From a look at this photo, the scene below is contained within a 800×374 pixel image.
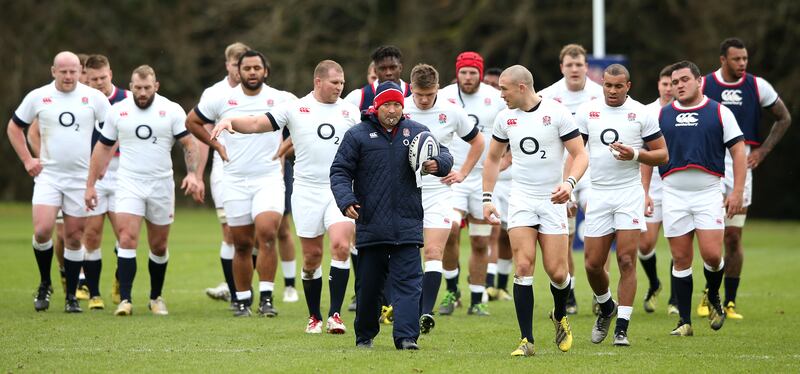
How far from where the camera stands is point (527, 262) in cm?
957

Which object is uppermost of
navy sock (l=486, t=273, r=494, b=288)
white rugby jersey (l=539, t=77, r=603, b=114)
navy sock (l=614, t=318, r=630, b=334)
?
white rugby jersey (l=539, t=77, r=603, b=114)

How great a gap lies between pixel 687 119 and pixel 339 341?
376 centimetres

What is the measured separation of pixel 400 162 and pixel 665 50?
24546 mm

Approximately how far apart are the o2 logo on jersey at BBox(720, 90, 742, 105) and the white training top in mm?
1805

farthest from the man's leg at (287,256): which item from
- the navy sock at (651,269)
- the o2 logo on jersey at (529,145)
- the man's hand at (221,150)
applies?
the o2 logo on jersey at (529,145)

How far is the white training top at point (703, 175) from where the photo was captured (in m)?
11.1

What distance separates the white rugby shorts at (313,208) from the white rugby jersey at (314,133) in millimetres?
71

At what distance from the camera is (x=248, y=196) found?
487 inches

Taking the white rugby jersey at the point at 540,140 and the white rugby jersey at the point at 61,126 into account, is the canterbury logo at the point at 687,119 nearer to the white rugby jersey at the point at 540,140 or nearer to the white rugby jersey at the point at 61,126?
the white rugby jersey at the point at 540,140

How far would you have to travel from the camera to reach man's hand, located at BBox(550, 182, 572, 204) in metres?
9.29

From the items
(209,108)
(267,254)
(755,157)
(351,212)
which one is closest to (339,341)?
(351,212)

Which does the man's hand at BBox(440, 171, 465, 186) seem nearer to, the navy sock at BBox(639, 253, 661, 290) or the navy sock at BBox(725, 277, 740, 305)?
the navy sock at BBox(639, 253, 661, 290)

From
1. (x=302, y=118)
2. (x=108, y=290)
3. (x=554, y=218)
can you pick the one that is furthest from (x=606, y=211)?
(x=108, y=290)

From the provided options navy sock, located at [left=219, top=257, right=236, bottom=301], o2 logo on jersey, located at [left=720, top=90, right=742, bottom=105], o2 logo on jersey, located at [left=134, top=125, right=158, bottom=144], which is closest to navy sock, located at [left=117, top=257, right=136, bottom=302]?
navy sock, located at [left=219, top=257, right=236, bottom=301]
